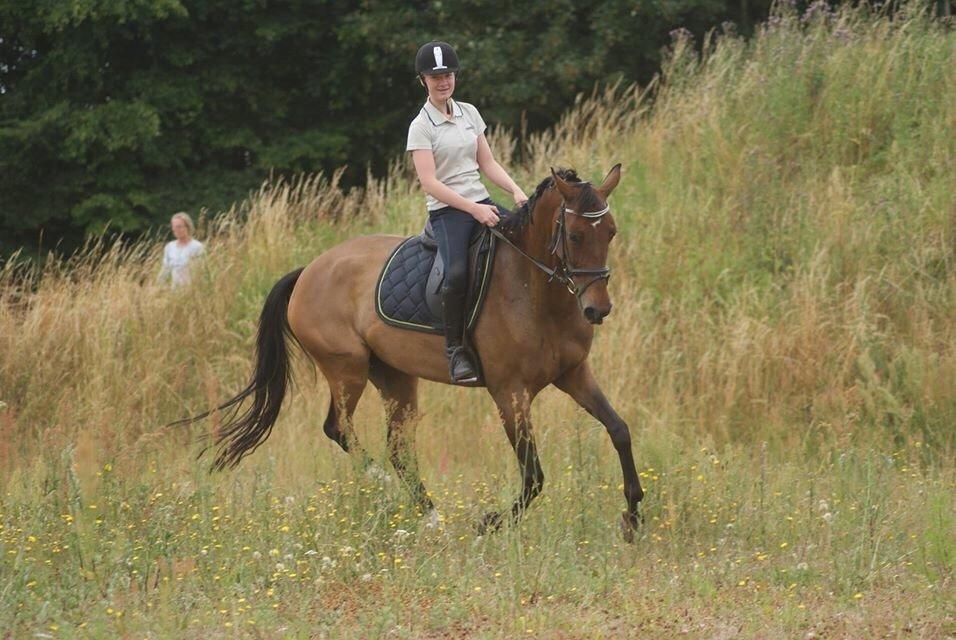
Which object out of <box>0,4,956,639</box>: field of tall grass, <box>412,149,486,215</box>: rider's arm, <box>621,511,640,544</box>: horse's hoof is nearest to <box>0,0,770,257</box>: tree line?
<box>0,4,956,639</box>: field of tall grass

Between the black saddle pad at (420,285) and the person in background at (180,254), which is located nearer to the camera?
the black saddle pad at (420,285)

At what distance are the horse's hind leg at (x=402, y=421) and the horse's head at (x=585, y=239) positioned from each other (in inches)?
64.9

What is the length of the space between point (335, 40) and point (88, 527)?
1706cm

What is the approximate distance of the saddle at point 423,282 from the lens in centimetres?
796

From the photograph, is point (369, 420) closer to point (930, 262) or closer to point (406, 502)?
point (406, 502)

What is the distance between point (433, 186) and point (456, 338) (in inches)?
38.4

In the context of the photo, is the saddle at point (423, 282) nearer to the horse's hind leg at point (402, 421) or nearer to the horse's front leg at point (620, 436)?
the horse's hind leg at point (402, 421)

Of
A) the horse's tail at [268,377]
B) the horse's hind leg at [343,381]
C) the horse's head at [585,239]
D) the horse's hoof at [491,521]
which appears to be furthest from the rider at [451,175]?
the horse's tail at [268,377]

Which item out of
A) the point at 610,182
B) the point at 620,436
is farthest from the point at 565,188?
the point at 620,436

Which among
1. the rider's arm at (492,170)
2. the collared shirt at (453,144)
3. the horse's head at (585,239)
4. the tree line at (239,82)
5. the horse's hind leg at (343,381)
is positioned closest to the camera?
the horse's head at (585,239)

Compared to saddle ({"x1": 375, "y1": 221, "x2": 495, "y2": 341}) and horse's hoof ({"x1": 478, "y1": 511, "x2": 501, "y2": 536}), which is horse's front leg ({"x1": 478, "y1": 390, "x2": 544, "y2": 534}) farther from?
saddle ({"x1": 375, "y1": 221, "x2": 495, "y2": 341})

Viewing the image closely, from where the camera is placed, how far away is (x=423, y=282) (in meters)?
8.34

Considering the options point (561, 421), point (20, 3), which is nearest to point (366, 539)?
point (561, 421)

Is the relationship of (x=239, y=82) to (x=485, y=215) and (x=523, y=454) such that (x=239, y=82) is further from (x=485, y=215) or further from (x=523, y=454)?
(x=523, y=454)
